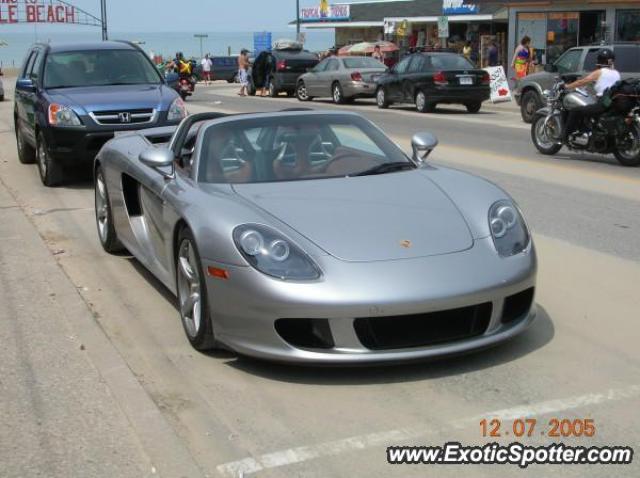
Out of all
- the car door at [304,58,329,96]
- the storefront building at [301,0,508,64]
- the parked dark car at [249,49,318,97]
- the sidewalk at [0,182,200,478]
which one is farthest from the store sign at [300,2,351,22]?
the sidewalk at [0,182,200,478]

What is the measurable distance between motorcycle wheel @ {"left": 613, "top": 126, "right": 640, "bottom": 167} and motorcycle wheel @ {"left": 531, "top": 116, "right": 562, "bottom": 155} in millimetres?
1164

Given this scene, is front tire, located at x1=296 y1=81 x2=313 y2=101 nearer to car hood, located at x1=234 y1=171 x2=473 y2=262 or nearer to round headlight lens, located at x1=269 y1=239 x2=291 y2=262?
car hood, located at x1=234 y1=171 x2=473 y2=262

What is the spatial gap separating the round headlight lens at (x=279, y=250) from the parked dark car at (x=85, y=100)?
691cm

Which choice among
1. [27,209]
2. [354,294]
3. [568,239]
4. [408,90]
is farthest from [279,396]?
[408,90]

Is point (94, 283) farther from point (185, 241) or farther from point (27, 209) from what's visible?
point (27, 209)

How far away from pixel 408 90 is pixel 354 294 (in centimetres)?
2022

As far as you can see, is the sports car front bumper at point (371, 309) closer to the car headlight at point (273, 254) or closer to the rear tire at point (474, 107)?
the car headlight at point (273, 254)

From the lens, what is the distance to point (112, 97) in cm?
1134

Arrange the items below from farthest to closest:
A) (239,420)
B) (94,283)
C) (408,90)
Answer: (408,90) < (94,283) < (239,420)

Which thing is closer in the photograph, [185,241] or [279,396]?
[279,396]

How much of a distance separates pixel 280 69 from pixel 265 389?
2909cm

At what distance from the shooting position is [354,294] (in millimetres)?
4402

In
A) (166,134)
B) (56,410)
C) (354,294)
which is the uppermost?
(166,134)

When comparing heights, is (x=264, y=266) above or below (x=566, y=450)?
above
